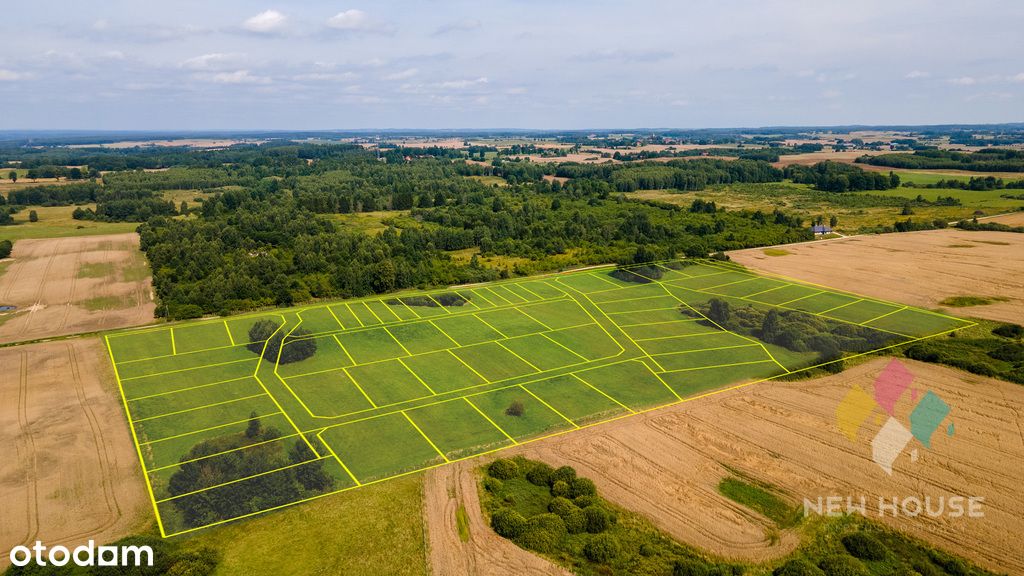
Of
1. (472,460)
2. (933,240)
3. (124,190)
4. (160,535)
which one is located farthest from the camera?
(124,190)

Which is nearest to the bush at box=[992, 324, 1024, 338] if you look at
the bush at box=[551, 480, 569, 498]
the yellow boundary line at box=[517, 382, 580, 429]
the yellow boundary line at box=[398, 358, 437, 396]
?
the yellow boundary line at box=[517, 382, 580, 429]

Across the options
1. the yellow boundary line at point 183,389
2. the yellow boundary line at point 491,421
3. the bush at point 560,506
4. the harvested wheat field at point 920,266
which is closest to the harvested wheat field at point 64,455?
the yellow boundary line at point 183,389

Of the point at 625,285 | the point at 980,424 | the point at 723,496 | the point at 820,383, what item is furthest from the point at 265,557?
the point at 625,285

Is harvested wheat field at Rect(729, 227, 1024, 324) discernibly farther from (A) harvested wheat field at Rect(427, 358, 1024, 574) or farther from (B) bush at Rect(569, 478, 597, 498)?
(B) bush at Rect(569, 478, 597, 498)

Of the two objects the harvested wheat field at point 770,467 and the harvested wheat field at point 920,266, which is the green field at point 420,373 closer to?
the harvested wheat field at point 770,467

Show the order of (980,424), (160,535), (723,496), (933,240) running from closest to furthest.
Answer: (160,535), (723,496), (980,424), (933,240)

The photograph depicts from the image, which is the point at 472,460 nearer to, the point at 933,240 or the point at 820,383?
the point at 820,383
